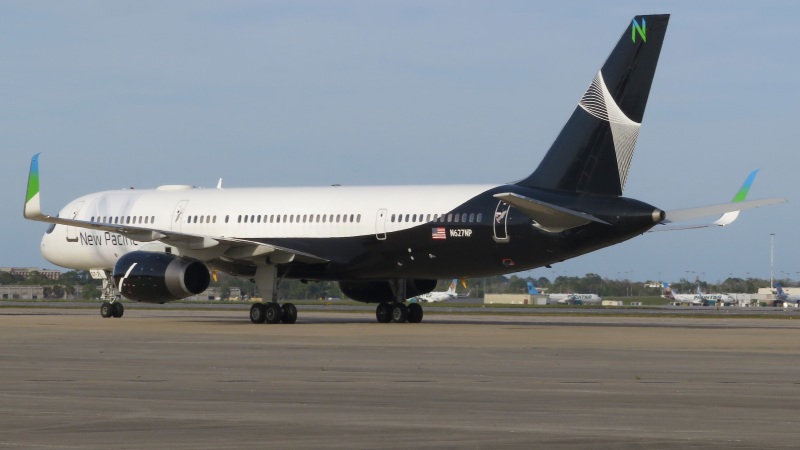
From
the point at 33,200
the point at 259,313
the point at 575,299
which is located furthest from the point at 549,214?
the point at 575,299

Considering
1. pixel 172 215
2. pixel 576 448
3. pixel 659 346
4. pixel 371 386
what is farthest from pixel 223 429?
pixel 172 215

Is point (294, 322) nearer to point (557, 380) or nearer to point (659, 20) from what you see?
point (659, 20)

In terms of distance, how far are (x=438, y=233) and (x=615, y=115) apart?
6197 mm

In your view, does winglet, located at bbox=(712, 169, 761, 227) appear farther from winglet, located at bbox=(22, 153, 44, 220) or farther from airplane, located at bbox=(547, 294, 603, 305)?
airplane, located at bbox=(547, 294, 603, 305)

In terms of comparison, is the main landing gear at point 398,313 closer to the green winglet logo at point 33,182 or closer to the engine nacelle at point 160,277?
the engine nacelle at point 160,277

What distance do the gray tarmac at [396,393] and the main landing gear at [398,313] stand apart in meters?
11.4

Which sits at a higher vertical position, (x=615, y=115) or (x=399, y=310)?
(x=615, y=115)

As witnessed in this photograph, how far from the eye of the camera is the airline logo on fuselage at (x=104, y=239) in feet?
148

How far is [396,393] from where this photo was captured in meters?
16.2

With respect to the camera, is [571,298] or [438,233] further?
[571,298]

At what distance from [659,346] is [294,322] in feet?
51.5

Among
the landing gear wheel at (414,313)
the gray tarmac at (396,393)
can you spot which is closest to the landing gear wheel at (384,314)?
the landing gear wheel at (414,313)

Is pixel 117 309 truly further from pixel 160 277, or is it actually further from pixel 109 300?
pixel 160 277

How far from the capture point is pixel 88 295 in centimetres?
9312
